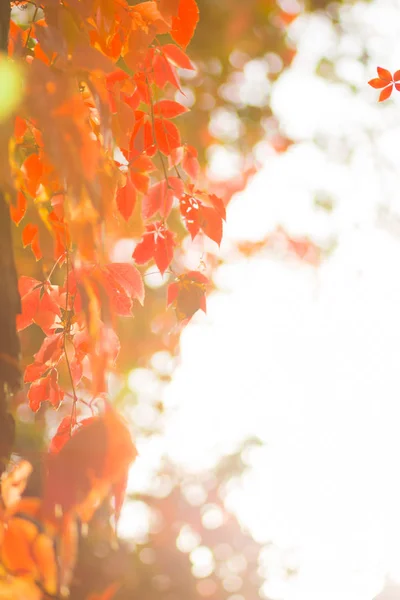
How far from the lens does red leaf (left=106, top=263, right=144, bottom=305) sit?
151 centimetres

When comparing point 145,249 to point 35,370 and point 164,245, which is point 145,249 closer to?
point 164,245

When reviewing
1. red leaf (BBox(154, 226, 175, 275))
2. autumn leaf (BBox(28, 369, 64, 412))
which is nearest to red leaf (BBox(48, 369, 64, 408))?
autumn leaf (BBox(28, 369, 64, 412))

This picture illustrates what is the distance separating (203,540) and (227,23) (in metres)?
12.4

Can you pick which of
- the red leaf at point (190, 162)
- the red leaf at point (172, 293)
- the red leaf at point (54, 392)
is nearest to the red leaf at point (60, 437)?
the red leaf at point (54, 392)

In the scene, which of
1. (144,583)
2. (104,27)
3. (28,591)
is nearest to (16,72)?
(104,27)

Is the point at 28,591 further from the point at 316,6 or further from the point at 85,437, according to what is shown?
the point at 316,6

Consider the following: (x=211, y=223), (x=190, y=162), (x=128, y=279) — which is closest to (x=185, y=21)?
(x=190, y=162)

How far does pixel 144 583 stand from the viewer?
855 cm

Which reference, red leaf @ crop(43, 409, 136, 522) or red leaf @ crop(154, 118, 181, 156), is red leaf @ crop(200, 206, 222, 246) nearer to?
red leaf @ crop(154, 118, 181, 156)

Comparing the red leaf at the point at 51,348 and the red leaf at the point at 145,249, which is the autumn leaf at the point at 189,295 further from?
the red leaf at the point at 51,348

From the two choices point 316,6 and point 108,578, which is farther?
point 108,578

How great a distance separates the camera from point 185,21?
146cm

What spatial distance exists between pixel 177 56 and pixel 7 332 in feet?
3.05

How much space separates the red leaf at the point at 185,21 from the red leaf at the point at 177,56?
46 mm
